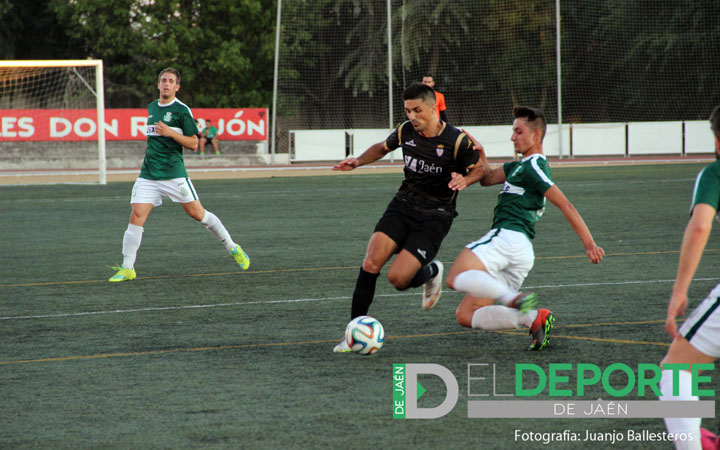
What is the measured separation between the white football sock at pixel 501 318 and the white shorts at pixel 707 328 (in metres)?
2.37

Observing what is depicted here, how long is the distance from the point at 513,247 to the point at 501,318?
47 cm

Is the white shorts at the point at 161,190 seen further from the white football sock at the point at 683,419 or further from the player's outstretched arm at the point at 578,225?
the white football sock at the point at 683,419

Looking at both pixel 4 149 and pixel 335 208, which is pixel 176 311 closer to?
pixel 335 208

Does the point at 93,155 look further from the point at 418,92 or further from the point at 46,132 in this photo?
the point at 418,92

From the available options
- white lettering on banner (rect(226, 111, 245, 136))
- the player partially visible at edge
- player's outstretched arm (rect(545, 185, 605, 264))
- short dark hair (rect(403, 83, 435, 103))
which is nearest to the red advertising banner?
white lettering on banner (rect(226, 111, 245, 136))

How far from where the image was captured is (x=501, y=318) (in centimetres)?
624

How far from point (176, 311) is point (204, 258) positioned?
3.55 meters

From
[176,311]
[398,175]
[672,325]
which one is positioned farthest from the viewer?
[398,175]

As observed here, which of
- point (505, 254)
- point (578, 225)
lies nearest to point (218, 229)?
point (505, 254)

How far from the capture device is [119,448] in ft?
14.4

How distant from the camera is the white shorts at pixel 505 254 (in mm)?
6359

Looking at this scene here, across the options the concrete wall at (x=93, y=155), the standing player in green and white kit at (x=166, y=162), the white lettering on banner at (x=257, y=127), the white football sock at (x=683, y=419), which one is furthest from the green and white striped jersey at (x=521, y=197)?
the white lettering on banner at (x=257, y=127)

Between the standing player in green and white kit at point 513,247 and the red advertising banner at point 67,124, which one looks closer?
the standing player in green and white kit at point 513,247

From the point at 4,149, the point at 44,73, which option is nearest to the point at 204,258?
the point at 4,149
